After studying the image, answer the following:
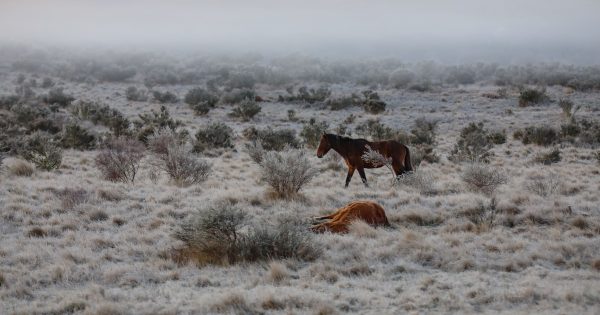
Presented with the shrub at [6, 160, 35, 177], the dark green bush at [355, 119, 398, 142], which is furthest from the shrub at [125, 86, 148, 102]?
the shrub at [6, 160, 35, 177]

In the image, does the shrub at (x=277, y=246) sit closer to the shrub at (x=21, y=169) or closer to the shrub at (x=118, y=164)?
the shrub at (x=118, y=164)

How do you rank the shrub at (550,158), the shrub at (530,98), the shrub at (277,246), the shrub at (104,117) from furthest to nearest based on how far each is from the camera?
the shrub at (530,98) < the shrub at (104,117) < the shrub at (550,158) < the shrub at (277,246)

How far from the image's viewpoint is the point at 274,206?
1085 centimetres

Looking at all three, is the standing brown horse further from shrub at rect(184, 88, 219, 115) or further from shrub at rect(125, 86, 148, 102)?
shrub at rect(125, 86, 148, 102)

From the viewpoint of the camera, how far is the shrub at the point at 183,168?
45.2 feet

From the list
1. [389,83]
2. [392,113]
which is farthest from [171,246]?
[389,83]

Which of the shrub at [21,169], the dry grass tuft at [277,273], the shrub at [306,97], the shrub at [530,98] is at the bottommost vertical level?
the shrub at [306,97]

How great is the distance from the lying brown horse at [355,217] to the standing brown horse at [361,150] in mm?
3879

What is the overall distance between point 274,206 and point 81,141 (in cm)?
1315

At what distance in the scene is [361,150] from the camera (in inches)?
520

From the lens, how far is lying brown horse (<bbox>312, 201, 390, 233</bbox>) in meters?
8.94

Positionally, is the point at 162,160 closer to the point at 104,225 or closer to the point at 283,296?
the point at 104,225

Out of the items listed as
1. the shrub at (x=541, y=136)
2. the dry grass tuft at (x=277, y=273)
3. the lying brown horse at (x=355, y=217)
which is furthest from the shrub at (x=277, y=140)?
the dry grass tuft at (x=277, y=273)

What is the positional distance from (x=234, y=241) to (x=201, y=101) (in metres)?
26.8
